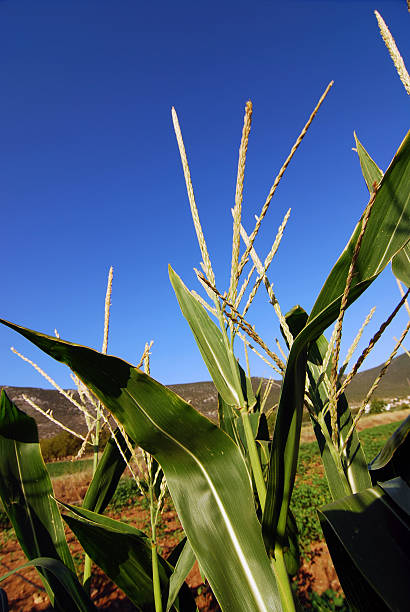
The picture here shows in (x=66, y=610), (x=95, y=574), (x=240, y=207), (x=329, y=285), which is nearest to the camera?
(x=329, y=285)

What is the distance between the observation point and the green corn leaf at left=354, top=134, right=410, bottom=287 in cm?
98

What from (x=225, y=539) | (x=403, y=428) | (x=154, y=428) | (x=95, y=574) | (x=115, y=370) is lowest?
(x=95, y=574)

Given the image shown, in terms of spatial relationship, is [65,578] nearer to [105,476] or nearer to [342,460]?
[105,476]

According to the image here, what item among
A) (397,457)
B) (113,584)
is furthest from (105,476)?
(113,584)

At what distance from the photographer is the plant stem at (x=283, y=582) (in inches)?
23.9

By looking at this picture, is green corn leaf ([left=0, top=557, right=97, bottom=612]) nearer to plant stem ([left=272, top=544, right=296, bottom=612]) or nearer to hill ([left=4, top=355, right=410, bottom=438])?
plant stem ([left=272, top=544, right=296, bottom=612])

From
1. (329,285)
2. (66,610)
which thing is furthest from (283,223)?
(66,610)

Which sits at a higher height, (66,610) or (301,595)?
(66,610)

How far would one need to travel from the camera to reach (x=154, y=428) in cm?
67

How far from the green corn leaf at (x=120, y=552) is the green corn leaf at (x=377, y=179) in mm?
1104

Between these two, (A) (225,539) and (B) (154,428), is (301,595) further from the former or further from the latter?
(B) (154,428)

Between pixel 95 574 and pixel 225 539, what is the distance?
12.3ft

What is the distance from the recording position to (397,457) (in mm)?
807

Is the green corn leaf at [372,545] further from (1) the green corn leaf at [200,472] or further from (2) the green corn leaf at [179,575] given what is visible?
(2) the green corn leaf at [179,575]
